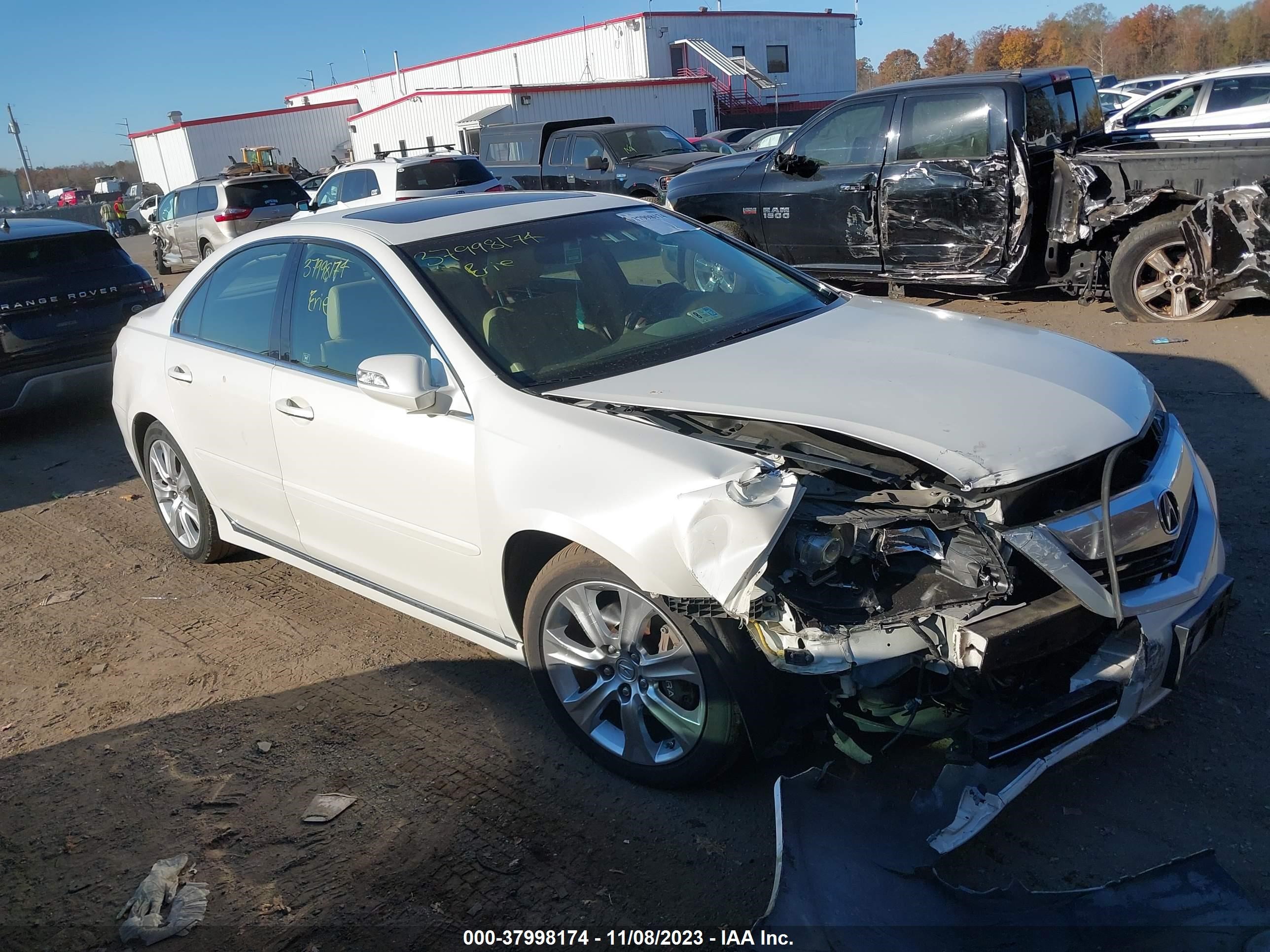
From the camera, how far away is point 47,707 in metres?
4.05

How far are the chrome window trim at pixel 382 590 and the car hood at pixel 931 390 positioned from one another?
0.88 metres

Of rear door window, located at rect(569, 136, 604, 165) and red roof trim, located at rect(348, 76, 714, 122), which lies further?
red roof trim, located at rect(348, 76, 714, 122)

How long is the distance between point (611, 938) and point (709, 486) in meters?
1.19

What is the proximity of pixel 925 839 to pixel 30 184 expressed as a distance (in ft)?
234

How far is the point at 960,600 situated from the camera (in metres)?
2.55

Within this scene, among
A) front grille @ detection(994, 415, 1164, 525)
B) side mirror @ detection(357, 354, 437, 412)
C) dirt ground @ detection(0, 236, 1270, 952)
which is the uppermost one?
side mirror @ detection(357, 354, 437, 412)

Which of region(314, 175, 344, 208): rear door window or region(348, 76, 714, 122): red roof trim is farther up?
region(348, 76, 714, 122): red roof trim

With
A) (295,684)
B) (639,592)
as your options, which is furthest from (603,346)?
(295,684)

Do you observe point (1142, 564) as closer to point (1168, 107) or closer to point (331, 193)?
point (1168, 107)

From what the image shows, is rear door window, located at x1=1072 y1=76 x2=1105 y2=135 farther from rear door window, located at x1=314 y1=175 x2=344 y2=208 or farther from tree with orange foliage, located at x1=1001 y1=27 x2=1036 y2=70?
tree with orange foliage, located at x1=1001 y1=27 x2=1036 y2=70

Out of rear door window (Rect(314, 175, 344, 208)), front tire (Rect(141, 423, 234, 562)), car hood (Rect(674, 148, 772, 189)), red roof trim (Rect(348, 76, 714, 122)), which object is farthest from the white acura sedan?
red roof trim (Rect(348, 76, 714, 122))

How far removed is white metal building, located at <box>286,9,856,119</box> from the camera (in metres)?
44.2

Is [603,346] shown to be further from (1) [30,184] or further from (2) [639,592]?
(1) [30,184]

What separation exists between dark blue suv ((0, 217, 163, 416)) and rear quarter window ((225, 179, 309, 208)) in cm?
902
